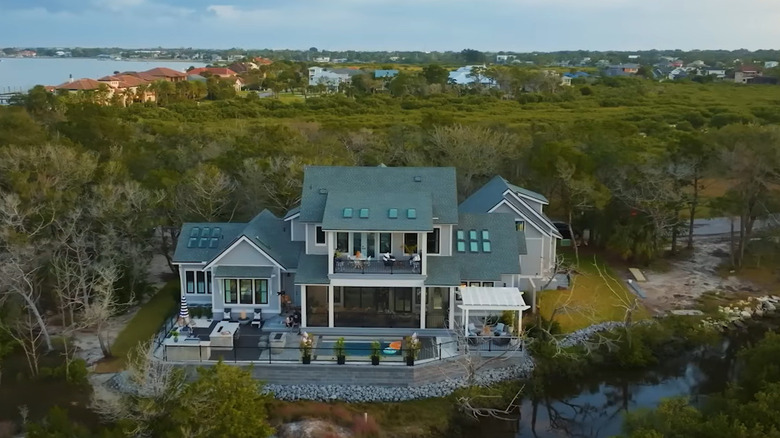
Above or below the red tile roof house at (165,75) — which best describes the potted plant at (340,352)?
below

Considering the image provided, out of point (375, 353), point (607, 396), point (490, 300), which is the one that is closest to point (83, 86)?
point (375, 353)

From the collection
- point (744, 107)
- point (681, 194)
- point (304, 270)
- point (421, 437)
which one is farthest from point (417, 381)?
point (744, 107)

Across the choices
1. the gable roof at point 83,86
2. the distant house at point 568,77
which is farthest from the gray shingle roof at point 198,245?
the distant house at point 568,77

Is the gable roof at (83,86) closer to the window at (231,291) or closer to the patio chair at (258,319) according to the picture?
the window at (231,291)

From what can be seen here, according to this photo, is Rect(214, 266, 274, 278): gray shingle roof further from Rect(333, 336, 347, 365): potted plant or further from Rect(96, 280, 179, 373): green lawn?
Rect(333, 336, 347, 365): potted plant

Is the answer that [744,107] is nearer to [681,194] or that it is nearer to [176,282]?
[681,194]
